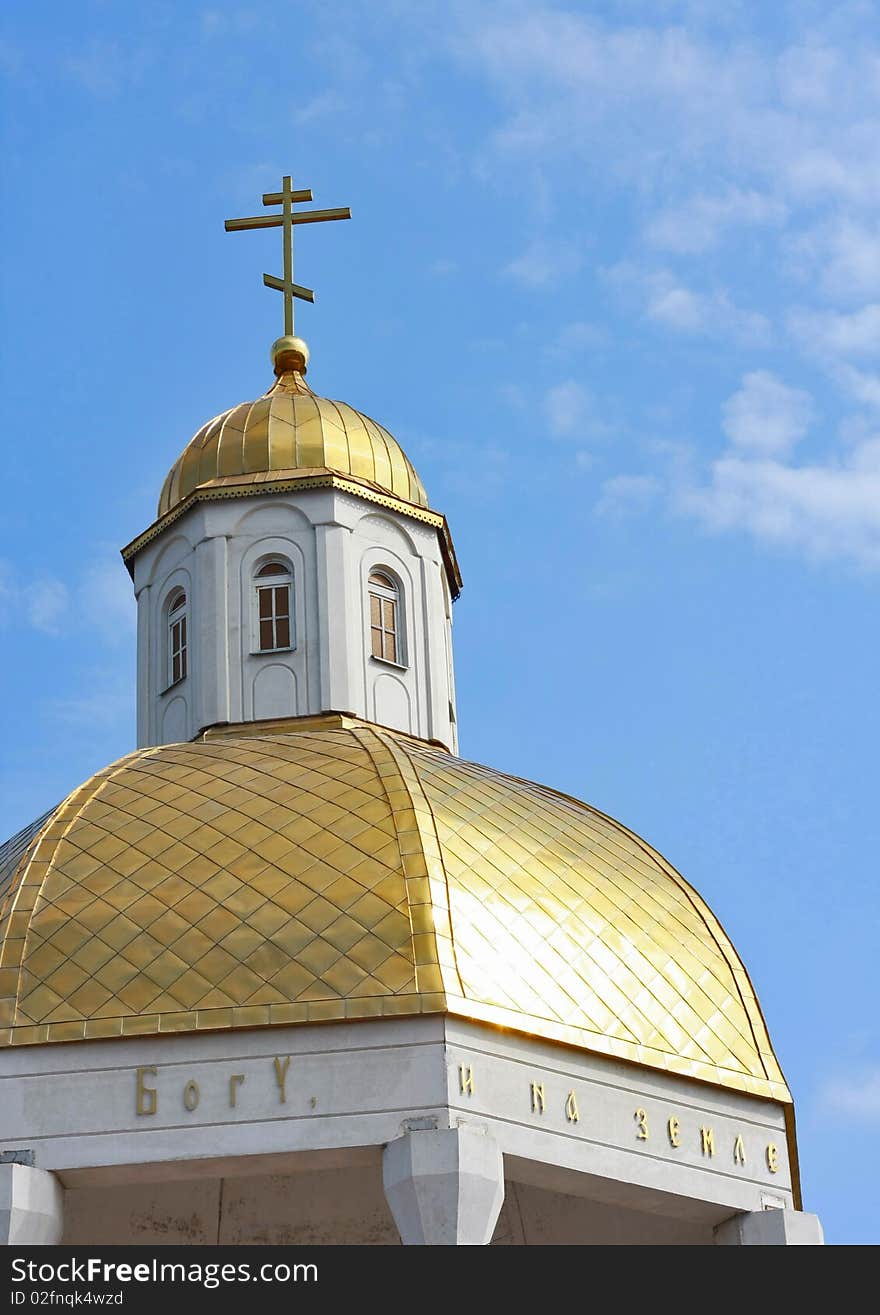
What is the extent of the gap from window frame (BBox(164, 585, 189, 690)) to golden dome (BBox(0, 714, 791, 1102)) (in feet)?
10.7

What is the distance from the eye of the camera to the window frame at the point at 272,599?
2625 cm

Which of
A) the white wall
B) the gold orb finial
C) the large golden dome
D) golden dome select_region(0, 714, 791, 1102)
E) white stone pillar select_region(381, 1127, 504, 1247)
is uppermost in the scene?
the gold orb finial

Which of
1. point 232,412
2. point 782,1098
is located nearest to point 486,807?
point 782,1098

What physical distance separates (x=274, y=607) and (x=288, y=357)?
3.55 metres

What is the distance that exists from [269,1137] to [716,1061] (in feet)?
13.1

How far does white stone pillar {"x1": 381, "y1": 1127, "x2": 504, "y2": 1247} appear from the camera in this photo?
1955 centimetres

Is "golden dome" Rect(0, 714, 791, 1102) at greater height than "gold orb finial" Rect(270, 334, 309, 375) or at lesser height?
lesser

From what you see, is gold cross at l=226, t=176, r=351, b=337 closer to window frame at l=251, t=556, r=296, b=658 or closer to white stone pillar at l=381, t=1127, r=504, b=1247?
window frame at l=251, t=556, r=296, b=658

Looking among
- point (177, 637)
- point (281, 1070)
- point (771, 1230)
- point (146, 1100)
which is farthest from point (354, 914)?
point (177, 637)

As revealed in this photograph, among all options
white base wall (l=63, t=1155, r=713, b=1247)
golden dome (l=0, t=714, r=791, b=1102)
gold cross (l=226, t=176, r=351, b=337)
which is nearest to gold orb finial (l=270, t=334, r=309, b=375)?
gold cross (l=226, t=176, r=351, b=337)

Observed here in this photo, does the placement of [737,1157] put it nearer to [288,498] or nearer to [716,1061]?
[716,1061]

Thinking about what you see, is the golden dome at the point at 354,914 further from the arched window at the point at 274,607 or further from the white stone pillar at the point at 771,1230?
the arched window at the point at 274,607

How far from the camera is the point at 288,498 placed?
2694 centimetres
